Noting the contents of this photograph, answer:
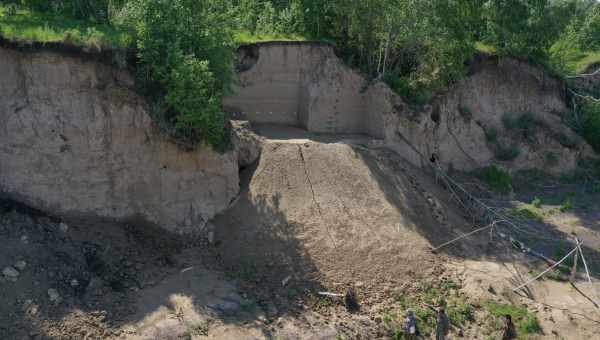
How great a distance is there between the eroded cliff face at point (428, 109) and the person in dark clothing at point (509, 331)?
5.44 m

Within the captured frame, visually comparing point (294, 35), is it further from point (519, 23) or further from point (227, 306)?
point (227, 306)

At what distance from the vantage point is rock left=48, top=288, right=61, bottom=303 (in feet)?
33.4

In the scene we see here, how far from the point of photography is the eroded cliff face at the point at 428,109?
1534cm

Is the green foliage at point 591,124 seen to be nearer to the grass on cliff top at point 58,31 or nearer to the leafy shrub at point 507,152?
the leafy shrub at point 507,152

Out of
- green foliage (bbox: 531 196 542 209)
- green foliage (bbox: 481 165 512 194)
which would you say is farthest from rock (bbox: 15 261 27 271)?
green foliage (bbox: 531 196 542 209)

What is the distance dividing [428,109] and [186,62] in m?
7.09

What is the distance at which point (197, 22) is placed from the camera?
12.7m

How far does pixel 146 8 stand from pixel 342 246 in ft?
19.8

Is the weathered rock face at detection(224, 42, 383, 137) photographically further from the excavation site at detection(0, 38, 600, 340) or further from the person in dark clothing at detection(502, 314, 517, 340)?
the person in dark clothing at detection(502, 314, 517, 340)

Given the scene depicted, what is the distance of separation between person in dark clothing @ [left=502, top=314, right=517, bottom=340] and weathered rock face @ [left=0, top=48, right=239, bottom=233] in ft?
19.7

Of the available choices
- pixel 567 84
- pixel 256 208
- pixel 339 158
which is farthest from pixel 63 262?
pixel 567 84

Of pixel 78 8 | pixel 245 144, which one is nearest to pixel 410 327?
pixel 245 144

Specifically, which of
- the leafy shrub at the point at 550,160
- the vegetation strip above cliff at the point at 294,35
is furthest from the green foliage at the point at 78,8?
the leafy shrub at the point at 550,160

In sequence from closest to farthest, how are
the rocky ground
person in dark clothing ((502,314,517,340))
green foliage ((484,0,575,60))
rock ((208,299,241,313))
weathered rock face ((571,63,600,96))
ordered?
the rocky ground → rock ((208,299,241,313)) → person in dark clothing ((502,314,517,340)) → green foliage ((484,0,575,60)) → weathered rock face ((571,63,600,96))
